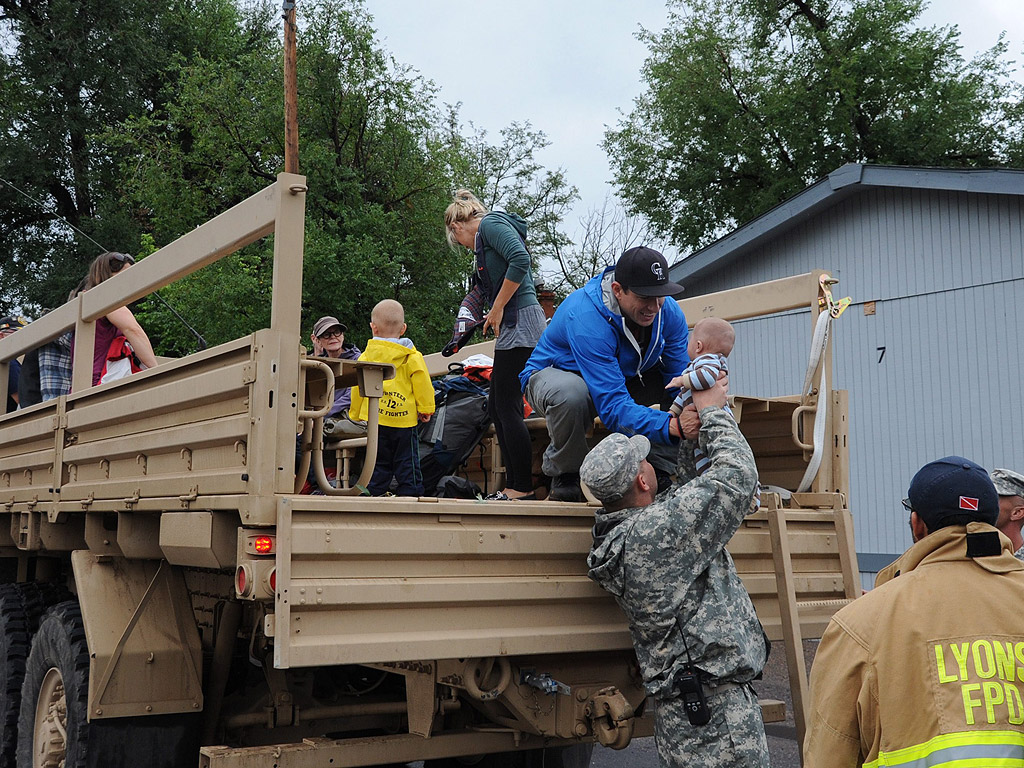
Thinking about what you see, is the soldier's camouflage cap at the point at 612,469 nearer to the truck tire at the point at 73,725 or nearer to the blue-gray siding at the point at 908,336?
the truck tire at the point at 73,725

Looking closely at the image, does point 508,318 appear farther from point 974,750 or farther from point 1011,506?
point 974,750

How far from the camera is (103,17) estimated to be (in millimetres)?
25953

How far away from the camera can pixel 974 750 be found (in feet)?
7.06

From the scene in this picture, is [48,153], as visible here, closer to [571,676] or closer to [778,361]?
[778,361]

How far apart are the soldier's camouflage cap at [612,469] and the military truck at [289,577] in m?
0.16

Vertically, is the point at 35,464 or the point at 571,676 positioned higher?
the point at 35,464

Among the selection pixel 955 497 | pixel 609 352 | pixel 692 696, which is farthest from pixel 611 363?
pixel 955 497

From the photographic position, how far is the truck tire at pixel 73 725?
3.87 metres

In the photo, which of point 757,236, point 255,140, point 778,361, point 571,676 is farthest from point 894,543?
point 255,140

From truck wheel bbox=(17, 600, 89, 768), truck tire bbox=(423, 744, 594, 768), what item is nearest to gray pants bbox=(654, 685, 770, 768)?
truck tire bbox=(423, 744, 594, 768)

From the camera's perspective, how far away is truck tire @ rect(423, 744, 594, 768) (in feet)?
16.4

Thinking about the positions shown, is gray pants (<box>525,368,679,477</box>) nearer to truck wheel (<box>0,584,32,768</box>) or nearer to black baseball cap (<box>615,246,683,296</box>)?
black baseball cap (<box>615,246,683,296</box>)

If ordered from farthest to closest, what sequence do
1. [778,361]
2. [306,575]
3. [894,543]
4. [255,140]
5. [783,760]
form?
1. [255,140]
2. [778,361]
3. [894,543]
4. [783,760]
5. [306,575]

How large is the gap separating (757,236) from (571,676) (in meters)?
10.0
